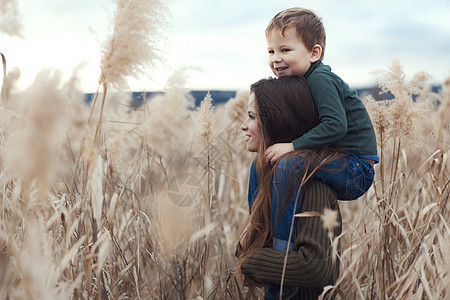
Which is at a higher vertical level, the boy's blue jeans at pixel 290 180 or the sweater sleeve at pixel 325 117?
the sweater sleeve at pixel 325 117

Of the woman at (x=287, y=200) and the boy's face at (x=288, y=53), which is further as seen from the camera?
the boy's face at (x=288, y=53)

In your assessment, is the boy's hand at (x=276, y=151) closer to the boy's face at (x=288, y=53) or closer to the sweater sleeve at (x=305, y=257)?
the sweater sleeve at (x=305, y=257)

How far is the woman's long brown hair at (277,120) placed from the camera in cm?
149

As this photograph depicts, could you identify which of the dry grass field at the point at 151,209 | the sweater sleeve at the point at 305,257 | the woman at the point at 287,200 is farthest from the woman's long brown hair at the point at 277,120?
the dry grass field at the point at 151,209

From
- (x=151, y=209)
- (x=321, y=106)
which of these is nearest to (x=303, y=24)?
(x=321, y=106)

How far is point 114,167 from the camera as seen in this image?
2.19 metres

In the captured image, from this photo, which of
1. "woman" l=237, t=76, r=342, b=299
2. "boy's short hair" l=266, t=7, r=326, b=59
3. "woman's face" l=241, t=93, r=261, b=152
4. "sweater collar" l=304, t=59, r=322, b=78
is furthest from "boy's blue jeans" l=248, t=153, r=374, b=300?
"boy's short hair" l=266, t=7, r=326, b=59

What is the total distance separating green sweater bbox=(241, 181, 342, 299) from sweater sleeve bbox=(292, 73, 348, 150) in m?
0.14

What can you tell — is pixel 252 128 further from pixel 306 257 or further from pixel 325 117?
pixel 306 257

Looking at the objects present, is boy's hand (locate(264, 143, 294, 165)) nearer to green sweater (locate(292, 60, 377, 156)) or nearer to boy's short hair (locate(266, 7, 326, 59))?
green sweater (locate(292, 60, 377, 156))

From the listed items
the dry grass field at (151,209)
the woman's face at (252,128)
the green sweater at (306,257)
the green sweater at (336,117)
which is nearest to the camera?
the dry grass field at (151,209)

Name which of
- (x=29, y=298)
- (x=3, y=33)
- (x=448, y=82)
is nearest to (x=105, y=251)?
(x=29, y=298)

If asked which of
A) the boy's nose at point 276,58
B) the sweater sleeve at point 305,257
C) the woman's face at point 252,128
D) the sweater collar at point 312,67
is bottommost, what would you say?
the sweater sleeve at point 305,257

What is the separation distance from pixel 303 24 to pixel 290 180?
0.58m
